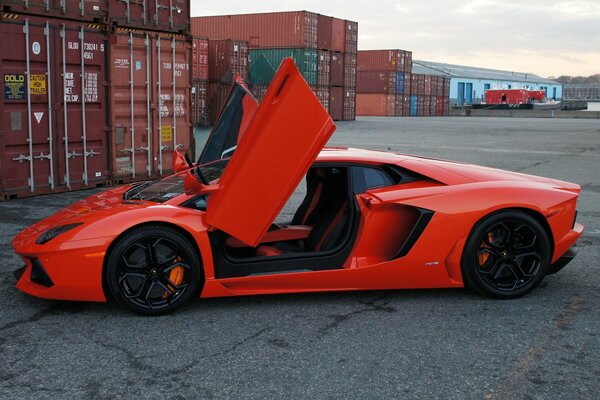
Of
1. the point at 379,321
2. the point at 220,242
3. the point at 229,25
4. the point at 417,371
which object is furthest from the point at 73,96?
the point at 229,25

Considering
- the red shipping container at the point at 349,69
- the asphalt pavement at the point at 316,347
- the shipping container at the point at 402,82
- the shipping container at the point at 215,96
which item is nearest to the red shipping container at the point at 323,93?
the red shipping container at the point at 349,69

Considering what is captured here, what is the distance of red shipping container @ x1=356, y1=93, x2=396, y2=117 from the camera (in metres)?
59.8

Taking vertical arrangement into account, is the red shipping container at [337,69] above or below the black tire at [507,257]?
above

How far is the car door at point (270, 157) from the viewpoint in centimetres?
414

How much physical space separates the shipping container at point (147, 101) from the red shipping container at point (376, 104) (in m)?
48.8

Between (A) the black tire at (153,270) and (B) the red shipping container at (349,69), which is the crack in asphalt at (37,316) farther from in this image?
(B) the red shipping container at (349,69)

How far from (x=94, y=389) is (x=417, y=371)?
67.7 inches

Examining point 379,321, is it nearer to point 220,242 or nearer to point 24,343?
point 220,242

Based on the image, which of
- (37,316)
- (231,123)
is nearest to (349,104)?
(231,123)

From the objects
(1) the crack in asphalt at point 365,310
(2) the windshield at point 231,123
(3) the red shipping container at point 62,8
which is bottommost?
(1) the crack in asphalt at point 365,310

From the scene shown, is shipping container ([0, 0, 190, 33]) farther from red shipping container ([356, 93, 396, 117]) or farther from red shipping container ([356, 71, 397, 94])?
red shipping container ([356, 71, 397, 94])

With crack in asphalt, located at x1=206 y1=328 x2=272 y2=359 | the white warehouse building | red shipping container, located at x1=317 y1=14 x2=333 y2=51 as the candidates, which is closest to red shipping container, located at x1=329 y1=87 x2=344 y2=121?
red shipping container, located at x1=317 y1=14 x2=333 y2=51

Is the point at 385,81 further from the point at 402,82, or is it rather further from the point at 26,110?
the point at 26,110

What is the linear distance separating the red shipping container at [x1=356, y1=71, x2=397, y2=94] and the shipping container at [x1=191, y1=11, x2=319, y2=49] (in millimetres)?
23504
